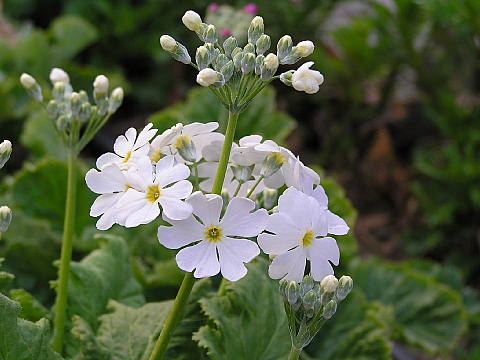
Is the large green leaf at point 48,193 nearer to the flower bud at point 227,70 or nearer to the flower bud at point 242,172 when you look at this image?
the flower bud at point 242,172

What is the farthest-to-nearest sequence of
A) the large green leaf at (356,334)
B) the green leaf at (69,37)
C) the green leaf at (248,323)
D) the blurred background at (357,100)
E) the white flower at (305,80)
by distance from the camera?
the green leaf at (69,37) → the blurred background at (357,100) → the large green leaf at (356,334) → the green leaf at (248,323) → the white flower at (305,80)

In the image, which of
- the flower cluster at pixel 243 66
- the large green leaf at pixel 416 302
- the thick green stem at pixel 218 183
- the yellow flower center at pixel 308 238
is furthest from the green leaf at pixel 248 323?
the large green leaf at pixel 416 302

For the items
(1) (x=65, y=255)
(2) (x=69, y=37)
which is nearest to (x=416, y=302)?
(1) (x=65, y=255)

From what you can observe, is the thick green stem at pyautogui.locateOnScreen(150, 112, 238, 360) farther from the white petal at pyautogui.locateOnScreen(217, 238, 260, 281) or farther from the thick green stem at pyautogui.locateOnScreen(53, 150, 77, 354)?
the thick green stem at pyautogui.locateOnScreen(53, 150, 77, 354)

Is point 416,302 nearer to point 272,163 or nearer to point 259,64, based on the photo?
point 272,163

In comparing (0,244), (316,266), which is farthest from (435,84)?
(316,266)

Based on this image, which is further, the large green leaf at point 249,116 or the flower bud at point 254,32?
the large green leaf at point 249,116
